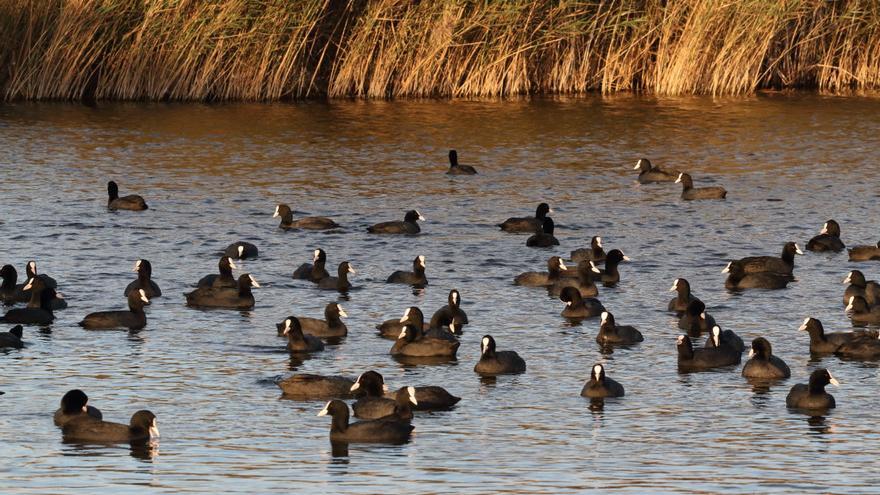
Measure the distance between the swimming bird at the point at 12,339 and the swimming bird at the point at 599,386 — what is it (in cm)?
744

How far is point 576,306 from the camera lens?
24.2 metres

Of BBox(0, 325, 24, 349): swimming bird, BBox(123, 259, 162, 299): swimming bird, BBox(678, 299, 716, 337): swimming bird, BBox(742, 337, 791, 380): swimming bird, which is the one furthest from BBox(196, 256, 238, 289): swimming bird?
BBox(742, 337, 791, 380): swimming bird

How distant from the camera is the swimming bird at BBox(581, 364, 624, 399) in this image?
1941cm

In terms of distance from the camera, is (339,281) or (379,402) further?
(339,281)

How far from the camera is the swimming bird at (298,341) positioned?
71.8 feet

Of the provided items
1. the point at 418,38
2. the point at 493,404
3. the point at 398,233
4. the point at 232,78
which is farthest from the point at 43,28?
the point at 493,404

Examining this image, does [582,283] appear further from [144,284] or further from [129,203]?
[129,203]

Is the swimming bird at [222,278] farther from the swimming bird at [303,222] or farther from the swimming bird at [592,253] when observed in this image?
the swimming bird at [592,253]

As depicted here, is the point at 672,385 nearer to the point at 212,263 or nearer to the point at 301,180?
the point at 212,263

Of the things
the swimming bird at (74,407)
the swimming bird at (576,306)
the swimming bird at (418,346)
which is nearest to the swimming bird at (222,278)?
the swimming bird at (418,346)

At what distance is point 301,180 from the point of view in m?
36.8

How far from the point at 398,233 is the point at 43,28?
17593 millimetres

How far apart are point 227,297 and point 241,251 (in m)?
3.67

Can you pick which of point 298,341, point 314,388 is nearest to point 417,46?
point 298,341
